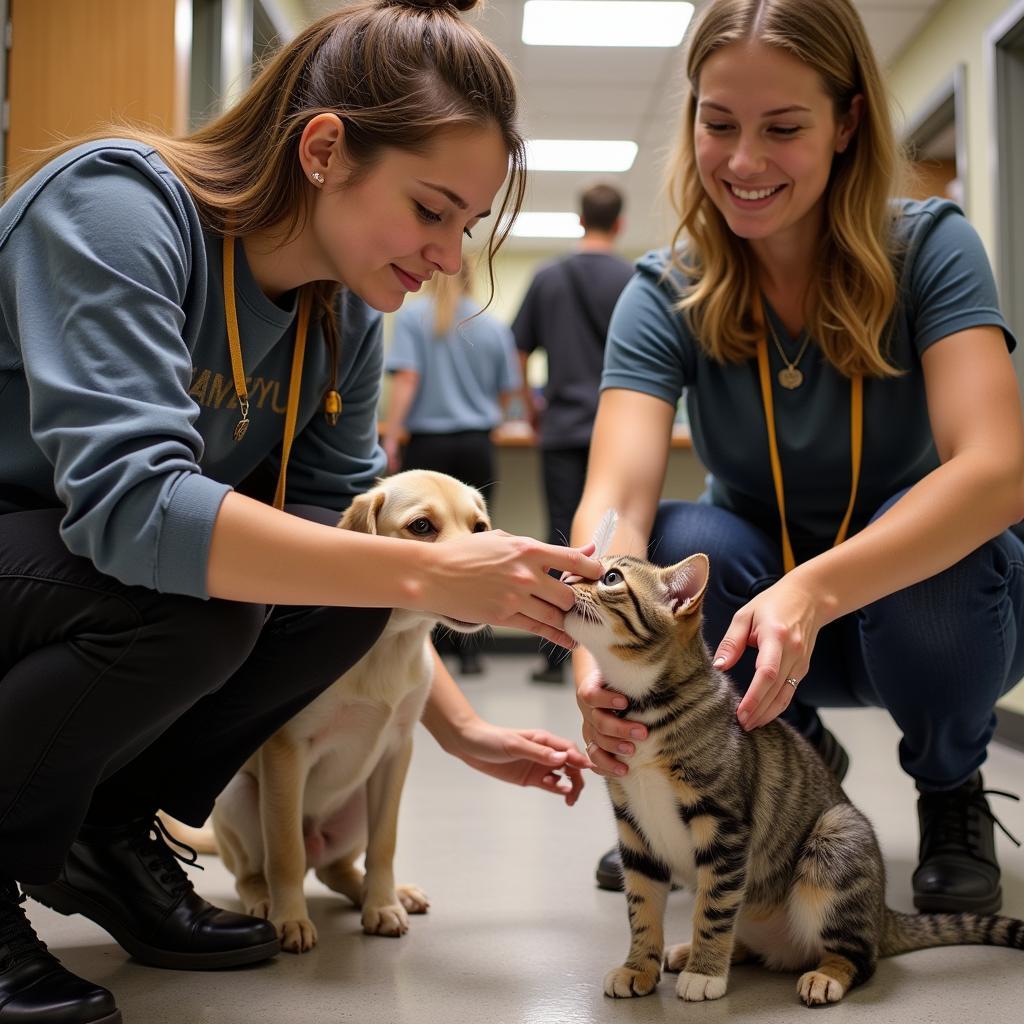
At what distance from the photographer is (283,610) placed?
1.69 metres

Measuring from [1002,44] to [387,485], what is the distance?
4.03 metres

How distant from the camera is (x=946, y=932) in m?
1.64

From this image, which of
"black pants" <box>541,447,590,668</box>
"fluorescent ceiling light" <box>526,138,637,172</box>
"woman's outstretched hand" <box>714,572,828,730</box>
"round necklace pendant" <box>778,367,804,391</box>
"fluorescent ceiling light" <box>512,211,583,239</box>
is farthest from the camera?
"fluorescent ceiling light" <box>512,211,583,239</box>

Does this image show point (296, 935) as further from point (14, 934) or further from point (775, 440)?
point (775, 440)

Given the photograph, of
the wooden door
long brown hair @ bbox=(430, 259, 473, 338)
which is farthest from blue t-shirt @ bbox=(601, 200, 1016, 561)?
long brown hair @ bbox=(430, 259, 473, 338)

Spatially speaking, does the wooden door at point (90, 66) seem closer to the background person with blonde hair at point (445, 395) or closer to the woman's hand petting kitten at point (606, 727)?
the background person with blonde hair at point (445, 395)

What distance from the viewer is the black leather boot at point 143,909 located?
1.58 meters

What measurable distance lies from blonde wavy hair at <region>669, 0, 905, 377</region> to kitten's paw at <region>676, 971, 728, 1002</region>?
3.49 ft

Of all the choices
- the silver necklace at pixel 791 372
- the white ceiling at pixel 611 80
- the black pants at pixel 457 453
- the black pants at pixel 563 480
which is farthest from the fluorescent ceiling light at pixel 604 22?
the silver necklace at pixel 791 372

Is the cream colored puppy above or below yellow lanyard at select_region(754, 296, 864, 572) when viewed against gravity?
below

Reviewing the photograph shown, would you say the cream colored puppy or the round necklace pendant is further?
the round necklace pendant

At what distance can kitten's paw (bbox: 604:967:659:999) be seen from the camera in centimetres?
149

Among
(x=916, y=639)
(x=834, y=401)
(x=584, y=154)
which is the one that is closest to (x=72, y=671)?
(x=916, y=639)

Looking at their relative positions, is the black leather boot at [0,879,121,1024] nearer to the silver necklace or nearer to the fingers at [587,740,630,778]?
the fingers at [587,740,630,778]
